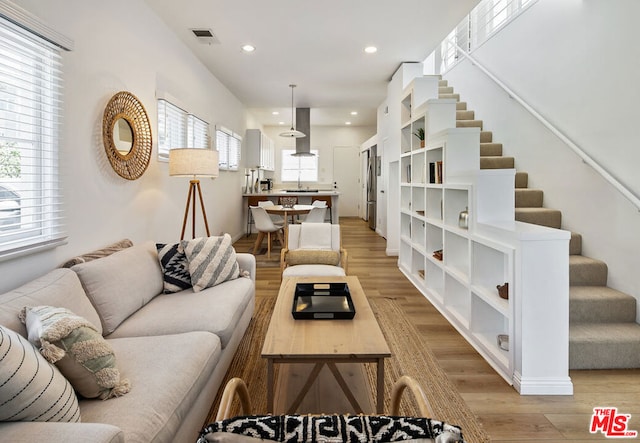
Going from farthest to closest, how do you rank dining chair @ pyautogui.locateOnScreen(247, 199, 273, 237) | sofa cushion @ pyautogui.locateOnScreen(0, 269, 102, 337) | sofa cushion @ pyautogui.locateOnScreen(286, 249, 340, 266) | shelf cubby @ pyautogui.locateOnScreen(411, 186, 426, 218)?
1. dining chair @ pyautogui.locateOnScreen(247, 199, 273, 237)
2. shelf cubby @ pyautogui.locateOnScreen(411, 186, 426, 218)
3. sofa cushion @ pyautogui.locateOnScreen(286, 249, 340, 266)
4. sofa cushion @ pyautogui.locateOnScreen(0, 269, 102, 337)

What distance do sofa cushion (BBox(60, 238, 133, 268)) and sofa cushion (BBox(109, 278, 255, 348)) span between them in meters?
0.47

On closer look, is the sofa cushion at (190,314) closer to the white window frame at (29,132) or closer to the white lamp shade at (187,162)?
the white window frame at (29,132)

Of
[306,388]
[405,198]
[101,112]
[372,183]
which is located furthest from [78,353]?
[372,183]

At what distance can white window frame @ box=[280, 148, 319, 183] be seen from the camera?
11.4 meters

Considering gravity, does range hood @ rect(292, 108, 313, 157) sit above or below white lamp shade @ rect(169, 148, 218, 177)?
above

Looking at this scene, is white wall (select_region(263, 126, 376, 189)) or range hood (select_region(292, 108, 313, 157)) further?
white wall (select_region(263, 126, 376, 189))

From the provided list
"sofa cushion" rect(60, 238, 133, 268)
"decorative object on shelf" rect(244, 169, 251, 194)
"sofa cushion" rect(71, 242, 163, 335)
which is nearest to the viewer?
"sofa cushion" rect(71, 242, 163, 335)

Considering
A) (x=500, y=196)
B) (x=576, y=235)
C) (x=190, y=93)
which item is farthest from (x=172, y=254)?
(x=576, y=235)

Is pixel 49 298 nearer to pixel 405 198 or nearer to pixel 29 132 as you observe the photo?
pixel 29 132

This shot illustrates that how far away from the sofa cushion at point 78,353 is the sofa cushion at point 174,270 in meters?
1.22

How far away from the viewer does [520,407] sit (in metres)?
1.97

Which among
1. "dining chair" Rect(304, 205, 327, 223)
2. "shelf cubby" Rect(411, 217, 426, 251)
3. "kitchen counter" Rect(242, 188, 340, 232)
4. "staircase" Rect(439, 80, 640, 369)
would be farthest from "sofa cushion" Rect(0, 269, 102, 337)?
"kitchen counter" Rect(242, 188, 340, 232)

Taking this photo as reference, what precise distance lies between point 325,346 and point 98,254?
5.68 feet

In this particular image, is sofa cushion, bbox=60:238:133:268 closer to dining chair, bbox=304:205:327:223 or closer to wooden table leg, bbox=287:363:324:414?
wooden table leg, bbox=287:363:324:414
